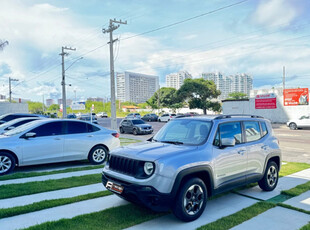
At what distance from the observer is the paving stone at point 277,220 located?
150 inches

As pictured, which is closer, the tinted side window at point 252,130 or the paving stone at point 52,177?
the tinted side window at point 252,130

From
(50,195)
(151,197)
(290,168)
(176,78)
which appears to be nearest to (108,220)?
(151,197)

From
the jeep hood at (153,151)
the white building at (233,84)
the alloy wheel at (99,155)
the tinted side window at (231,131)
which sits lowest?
the alloy wheel at (99,155)

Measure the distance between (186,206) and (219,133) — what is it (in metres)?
1.47

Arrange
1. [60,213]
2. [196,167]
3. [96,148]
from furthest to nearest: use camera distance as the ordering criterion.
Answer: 1. [96,148]
2. [60,213]
3. [196,167]

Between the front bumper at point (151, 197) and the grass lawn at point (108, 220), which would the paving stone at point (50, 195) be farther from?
the front bumper at point (151, 197)

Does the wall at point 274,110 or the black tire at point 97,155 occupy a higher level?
the wall at point 274,110

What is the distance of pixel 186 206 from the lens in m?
3.93

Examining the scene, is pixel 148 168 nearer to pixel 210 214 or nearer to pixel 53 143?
pixel 210 214

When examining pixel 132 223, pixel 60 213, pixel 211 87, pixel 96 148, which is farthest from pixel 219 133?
pixel 211 87

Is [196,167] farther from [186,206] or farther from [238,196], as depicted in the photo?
[238,196]

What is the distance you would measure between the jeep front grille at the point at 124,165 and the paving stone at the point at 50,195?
140 centimetres

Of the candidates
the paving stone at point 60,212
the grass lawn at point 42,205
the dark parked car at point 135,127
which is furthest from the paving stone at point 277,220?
the dark parked car at point 135,127

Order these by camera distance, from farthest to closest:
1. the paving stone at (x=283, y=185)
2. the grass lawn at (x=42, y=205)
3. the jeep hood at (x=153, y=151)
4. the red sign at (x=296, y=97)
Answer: the red sign at (x=296, y=97), the paving stone at (x=283, y=185), the grass lawn at (x=42, y=205), the jeep hood at (x=153, y=151)
